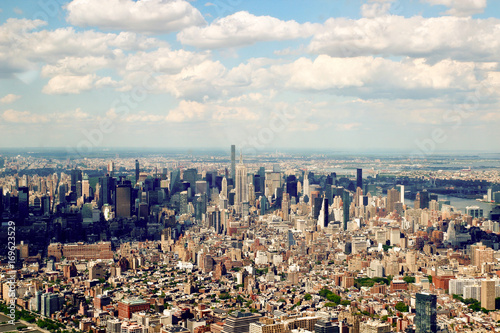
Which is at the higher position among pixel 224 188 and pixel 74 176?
pixel 74 176

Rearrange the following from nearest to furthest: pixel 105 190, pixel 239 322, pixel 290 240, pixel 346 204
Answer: pixel 239 322, pixel 290 240, pixel 105 190, pixel 346 204

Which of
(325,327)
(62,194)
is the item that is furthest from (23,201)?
(325,327)

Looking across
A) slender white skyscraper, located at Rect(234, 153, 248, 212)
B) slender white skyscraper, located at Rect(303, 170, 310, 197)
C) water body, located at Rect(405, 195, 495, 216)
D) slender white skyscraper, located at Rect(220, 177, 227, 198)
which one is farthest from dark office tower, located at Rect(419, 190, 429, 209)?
slender white skyscraper, located at Rect(220, 177, 227, 198)

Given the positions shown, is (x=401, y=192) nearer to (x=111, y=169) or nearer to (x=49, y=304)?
(x=111, y=169)

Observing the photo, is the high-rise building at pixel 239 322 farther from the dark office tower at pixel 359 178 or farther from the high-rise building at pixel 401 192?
the dark office tower at pixel 359 178

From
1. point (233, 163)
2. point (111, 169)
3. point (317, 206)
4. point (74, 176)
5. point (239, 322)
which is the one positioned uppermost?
point (233, 163)

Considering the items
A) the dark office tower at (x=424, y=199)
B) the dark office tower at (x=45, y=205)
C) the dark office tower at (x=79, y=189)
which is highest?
the dark office tower at (x=79, y=189)

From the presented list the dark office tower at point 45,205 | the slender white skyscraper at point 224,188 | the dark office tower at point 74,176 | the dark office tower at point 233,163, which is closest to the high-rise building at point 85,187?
the dark office tower at point 74,176
